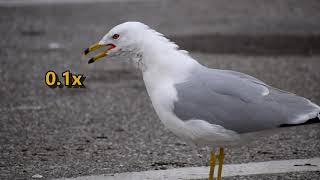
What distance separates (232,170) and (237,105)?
4.02 ft

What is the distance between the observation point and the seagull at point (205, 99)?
495cm

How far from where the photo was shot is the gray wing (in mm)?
4926

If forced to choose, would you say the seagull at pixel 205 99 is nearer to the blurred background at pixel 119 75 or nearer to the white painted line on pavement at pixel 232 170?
the blurred background at pixel 119 75

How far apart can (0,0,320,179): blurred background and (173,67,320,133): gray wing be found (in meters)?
0.34

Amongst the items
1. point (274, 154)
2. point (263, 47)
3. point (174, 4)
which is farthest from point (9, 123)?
point (174, 4)

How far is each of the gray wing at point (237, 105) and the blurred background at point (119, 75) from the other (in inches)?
13.3

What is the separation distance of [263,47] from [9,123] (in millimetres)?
5771

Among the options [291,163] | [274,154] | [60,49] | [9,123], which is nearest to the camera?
[291,163]

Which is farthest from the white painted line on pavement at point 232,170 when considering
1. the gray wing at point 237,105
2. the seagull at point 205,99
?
the gray wing at point 237,105

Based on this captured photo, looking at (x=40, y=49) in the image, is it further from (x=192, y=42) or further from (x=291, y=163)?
(x=291, y=163)

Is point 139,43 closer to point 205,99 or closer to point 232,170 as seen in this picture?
point 205,99

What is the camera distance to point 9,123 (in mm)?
7938

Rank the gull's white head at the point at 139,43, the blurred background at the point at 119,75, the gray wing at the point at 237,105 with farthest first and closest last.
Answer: the blurred background at the point at 119,75 → the gull's white head at the point at 139,43 → the gray wing at the point at 237,105

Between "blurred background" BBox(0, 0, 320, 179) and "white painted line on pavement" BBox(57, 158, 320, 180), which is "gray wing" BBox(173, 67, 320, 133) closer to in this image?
"blurred background" BBox(0, 0, 320, 179)
